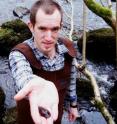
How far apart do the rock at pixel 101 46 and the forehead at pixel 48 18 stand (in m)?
4.41

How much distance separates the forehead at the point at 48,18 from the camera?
2005mm

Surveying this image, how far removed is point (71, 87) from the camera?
9.66 feet

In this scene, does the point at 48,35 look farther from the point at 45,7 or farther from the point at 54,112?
the point at 54,112

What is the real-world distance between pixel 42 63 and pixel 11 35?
15.7ft

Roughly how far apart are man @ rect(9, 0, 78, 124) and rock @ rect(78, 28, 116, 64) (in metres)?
3.86

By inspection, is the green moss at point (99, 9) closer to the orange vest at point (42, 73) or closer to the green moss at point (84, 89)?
the orange vest at point (42, 73)

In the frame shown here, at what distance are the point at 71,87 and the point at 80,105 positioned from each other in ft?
6.81

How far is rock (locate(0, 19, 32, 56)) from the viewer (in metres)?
6.80

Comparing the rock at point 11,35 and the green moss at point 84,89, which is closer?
the green moss at point 84,89

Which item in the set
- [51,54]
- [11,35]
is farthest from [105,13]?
[11,35]

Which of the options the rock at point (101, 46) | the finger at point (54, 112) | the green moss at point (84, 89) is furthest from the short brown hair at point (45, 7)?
the rock at point (101, 46)

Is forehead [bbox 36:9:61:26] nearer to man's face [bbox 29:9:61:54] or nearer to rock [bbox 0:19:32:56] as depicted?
man's face [bbox 29:9:61:54]

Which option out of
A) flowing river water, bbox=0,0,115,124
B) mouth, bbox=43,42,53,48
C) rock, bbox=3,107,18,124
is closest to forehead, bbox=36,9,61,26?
mouth, bbox=43,42,53,48

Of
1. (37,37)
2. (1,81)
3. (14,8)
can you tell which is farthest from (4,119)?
(14,8)
